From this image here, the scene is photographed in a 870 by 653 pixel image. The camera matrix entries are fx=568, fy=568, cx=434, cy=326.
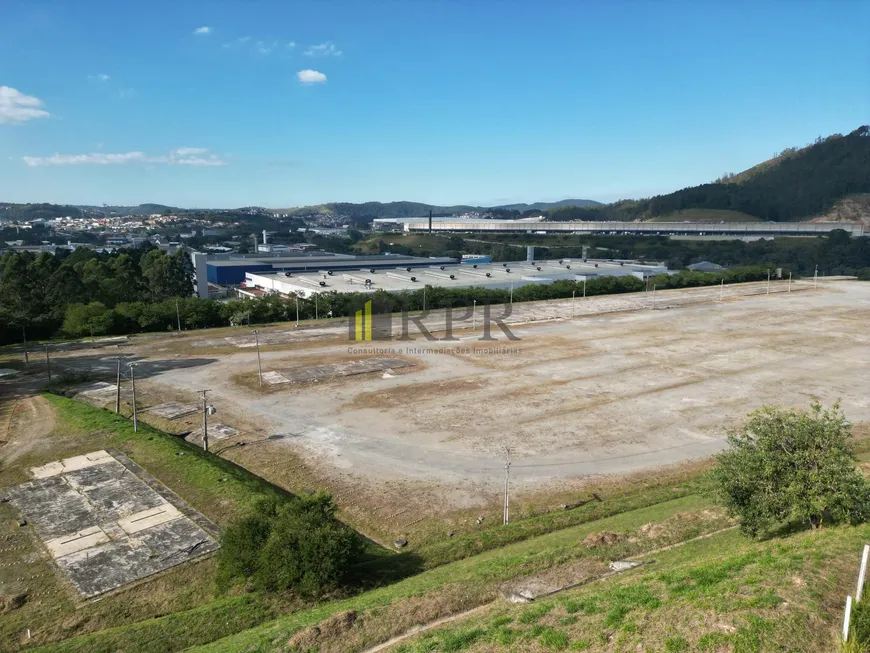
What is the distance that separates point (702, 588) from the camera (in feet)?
30.3

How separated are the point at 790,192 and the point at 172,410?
7946 inches

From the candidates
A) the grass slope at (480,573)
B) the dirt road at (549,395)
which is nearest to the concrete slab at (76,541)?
the grass slope at (480,573)

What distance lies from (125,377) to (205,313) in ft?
48.4

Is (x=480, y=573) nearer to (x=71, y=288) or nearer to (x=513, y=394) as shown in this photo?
(x=513, y=394)

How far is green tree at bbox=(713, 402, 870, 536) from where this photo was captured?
11.3m

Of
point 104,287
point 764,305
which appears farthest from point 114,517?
point 764,305

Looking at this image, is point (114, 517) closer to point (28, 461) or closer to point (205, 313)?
point (28, 461)

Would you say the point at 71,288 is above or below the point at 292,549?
above

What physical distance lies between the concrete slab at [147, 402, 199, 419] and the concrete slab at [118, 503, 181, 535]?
9.18m

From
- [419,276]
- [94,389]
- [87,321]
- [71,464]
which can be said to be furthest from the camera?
[419,276]

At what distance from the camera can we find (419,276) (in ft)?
226

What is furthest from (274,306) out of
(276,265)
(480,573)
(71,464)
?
(480,573)

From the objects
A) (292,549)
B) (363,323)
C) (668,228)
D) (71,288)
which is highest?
(668,228)

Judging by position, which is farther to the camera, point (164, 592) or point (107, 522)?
point (107, 522)
